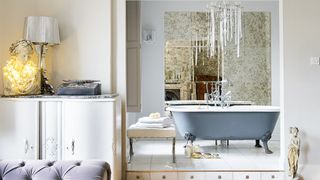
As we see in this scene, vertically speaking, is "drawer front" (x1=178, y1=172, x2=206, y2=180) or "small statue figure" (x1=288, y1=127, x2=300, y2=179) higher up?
"small statue figure" (x1=288, y1=127, x2=300, y2=179)

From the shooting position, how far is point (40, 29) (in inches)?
148

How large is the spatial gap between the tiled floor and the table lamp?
1.42 m

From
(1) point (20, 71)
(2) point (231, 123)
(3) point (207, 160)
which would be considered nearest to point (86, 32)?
(1) point (20, 71)

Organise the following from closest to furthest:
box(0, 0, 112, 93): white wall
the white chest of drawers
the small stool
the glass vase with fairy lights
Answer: the white chest of drawers
the glass vase with fairy lights
box(0, 0, 112, 93): white wall
the small stool

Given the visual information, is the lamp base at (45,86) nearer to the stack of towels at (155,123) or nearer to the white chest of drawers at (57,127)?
the white chest of drawers at (57,127)

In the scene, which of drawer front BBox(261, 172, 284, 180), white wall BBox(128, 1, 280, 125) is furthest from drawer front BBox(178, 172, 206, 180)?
white wall BBox(128, 1, 280, 125)

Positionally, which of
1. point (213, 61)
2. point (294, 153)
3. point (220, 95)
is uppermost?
point (213, 61)

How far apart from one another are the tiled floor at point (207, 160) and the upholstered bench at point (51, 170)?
2388mm

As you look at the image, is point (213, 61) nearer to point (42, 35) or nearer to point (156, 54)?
point (156, 54)

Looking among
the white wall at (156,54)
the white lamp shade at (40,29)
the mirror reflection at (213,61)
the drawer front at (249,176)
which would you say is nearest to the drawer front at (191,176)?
the drawer front at (249,176)

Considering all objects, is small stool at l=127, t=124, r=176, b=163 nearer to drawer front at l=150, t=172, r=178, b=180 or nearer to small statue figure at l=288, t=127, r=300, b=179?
drawer front at l=150, t=172, r=178, b=180

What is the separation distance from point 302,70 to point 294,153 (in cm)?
96

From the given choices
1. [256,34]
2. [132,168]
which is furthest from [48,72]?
[256,34]

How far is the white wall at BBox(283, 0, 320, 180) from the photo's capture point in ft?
14.2
